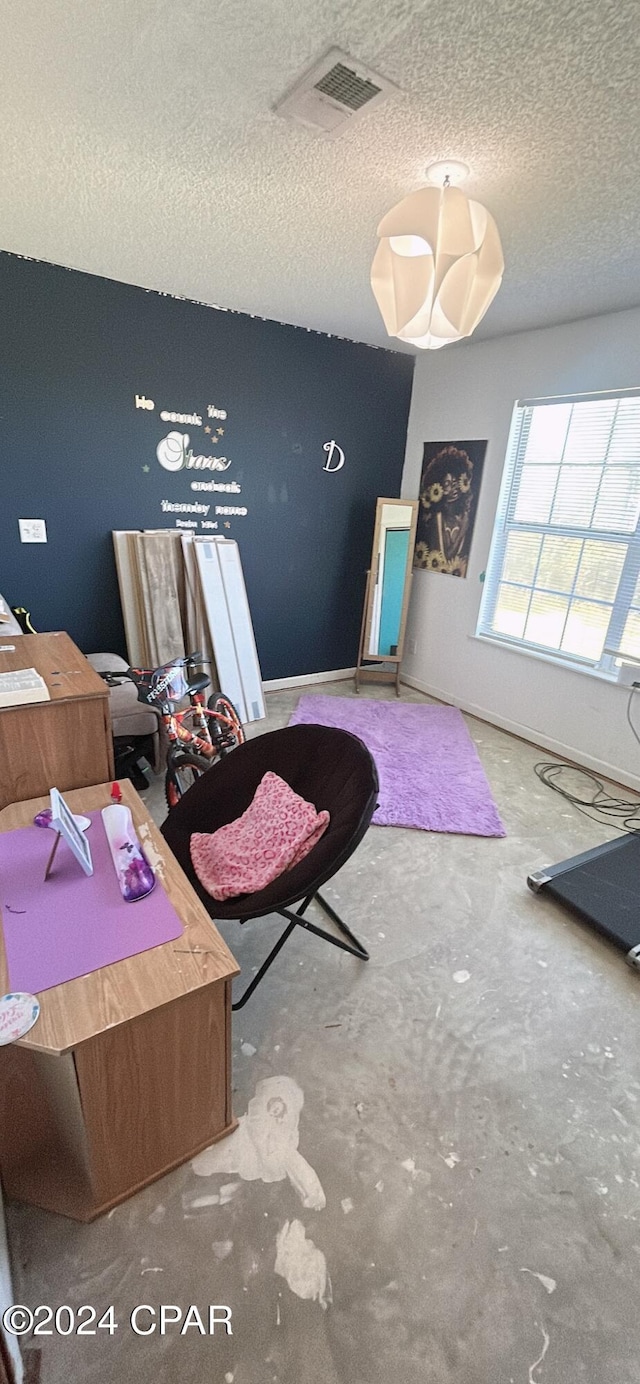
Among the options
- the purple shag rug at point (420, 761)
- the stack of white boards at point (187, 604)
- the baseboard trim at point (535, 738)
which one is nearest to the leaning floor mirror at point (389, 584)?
the baseboard trim at point (535, 738)

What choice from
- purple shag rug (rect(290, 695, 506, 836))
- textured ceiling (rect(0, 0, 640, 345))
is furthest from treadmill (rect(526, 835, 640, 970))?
textured ceiling (rect(0, 0, 640, 345))

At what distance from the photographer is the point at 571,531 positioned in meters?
3.24

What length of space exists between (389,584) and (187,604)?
5.19 ft

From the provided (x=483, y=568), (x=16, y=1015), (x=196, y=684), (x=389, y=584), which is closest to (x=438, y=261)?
(x=196, y=684)

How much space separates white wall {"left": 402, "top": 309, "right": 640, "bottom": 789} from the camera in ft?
9.84

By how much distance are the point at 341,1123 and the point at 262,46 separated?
2513mm

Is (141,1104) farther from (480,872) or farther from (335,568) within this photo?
(335,568)

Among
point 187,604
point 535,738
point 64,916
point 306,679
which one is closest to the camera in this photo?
point 64,916

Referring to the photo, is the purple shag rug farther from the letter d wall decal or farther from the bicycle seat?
the letter d wall decal

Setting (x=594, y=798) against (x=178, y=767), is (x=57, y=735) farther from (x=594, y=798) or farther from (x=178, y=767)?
(x=594, y=798)

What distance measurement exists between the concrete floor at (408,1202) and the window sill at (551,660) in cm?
163

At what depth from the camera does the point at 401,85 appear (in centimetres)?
132

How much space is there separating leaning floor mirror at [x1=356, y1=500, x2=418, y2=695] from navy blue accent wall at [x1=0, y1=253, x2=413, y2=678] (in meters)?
0.22

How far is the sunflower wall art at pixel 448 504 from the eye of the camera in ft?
12.3
